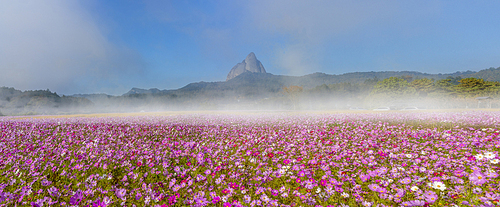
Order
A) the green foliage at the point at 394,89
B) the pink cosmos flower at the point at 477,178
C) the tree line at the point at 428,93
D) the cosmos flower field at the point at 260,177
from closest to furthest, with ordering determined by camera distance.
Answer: the pink cosmos flower at the point at 477,178 → the cosmos flower field at the point at 260,177 → the tree line at the point at 428,93 → the green foliage at the point at 394,89

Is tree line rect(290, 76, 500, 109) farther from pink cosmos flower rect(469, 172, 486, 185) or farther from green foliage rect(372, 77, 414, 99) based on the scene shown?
pink cosmos flower rect(469, 172, 486, 185)

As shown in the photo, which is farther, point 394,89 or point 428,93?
point 428,93

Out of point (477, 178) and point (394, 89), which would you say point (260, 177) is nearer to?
point (477, 178)

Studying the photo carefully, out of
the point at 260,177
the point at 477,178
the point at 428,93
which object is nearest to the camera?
the point at 477,178

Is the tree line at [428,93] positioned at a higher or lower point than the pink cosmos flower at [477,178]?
higher

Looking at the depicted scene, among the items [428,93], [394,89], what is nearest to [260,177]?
[394,89]

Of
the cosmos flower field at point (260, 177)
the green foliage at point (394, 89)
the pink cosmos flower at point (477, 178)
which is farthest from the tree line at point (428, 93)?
the pink cosmos flower at point (477, 178)

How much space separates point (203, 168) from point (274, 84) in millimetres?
189828

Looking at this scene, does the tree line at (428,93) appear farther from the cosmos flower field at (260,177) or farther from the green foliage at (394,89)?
the cosmos flower field at (260,177)

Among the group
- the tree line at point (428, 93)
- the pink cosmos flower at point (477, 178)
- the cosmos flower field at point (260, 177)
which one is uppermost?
the tree line at point (428, 93)

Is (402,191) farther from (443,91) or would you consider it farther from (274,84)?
(274,84)

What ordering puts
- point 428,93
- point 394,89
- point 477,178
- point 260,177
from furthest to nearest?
point 428,93, point 394,89, point 260,177, point 477,178

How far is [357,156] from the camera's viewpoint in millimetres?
5074

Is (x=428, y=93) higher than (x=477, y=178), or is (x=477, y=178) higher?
(x=428, y=93)
